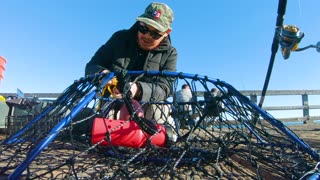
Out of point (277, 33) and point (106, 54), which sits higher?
point (277, 33)

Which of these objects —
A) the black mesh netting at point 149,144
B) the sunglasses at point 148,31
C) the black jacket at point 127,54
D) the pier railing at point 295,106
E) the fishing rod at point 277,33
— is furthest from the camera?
the pier railing at point 295,106

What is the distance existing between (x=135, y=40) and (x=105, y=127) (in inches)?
53.7

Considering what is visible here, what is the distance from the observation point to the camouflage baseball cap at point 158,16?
2.29 meters

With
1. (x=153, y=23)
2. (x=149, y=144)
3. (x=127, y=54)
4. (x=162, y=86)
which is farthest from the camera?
(x=127, y=54)

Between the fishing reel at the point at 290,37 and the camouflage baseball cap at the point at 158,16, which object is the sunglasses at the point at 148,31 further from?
the fishing reel at the point at 290,37

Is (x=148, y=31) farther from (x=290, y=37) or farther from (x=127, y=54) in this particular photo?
(x=290, y=37)

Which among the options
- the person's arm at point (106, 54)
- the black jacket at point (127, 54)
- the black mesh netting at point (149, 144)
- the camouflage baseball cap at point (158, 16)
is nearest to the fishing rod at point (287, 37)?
the black mesh netting at point (149, 144)

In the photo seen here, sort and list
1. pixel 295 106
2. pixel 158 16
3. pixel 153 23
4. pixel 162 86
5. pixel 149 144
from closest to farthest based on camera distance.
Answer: pixel 149 144 → pixel 153 23 → pixel 158 16 → pixel 162 86 → pixel 295 106

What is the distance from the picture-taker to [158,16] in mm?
2414

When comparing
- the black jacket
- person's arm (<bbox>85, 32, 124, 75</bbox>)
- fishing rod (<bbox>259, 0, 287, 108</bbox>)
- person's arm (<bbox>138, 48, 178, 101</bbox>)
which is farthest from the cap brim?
fishing rod (<bbox>259, 0, 287, 108</bbox>)

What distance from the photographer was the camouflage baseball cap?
2293 mm

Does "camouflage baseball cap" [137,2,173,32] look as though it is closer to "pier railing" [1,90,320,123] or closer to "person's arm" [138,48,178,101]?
"person's arm" [138,48,178,101]

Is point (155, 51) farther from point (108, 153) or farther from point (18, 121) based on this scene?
point (18, 121)

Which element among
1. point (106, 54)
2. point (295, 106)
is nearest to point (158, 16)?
point (106, 54)
